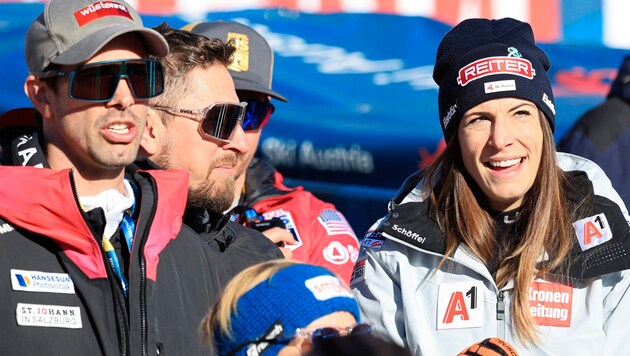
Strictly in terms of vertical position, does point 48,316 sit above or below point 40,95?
below

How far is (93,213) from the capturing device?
2576 mm

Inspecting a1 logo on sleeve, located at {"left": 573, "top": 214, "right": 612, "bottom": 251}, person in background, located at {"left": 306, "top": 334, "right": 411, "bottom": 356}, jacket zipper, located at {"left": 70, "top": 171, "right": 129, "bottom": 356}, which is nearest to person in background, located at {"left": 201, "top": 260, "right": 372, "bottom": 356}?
person in background, located at {"left": 306, "top": 334, "right": 411, "bottom": 356}

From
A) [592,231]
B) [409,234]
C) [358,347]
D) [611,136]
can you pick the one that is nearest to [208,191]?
[409,234]

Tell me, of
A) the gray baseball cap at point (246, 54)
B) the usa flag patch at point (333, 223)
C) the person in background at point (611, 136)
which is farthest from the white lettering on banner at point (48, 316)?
the person in background at point (611, 136)

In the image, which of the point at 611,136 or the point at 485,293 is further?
the point at 611,136

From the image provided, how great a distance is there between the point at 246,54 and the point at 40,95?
154cm

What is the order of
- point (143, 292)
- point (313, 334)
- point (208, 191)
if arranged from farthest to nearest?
1. point (208, 191)
2. point (143, 292)
3. point (313, 334)

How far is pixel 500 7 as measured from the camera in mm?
8117

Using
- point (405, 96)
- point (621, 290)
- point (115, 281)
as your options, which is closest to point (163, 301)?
point (115, 281)

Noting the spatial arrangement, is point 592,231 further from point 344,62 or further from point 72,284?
point 344,62

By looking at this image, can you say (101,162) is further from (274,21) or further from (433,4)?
(433,4)

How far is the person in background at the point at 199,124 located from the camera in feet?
10.8

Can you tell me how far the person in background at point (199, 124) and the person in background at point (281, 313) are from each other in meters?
1.34

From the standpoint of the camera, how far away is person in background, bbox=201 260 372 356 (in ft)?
5.82
